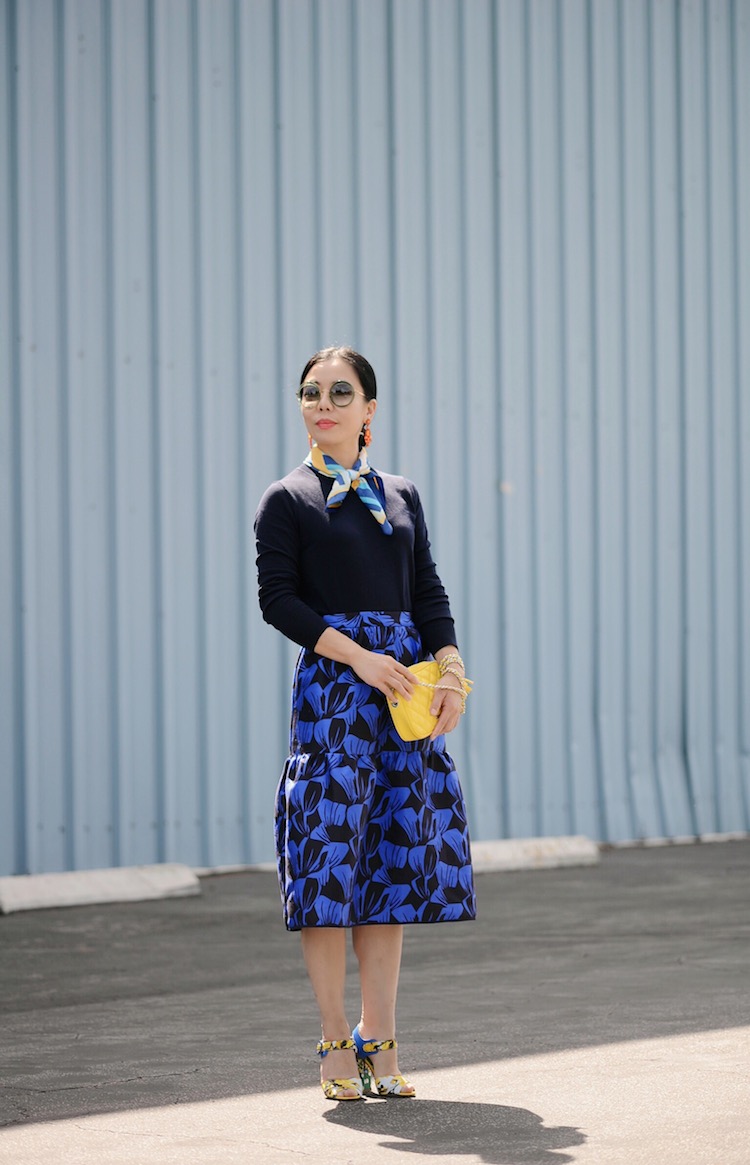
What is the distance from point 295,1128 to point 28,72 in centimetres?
530

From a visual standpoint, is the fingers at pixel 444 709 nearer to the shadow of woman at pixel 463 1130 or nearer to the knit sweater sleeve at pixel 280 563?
the knit sweater sleeve at pixel 280 563

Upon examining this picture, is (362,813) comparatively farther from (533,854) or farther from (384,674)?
(533,854)

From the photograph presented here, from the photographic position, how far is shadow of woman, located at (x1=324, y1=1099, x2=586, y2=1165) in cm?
325

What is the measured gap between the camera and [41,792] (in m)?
7.47

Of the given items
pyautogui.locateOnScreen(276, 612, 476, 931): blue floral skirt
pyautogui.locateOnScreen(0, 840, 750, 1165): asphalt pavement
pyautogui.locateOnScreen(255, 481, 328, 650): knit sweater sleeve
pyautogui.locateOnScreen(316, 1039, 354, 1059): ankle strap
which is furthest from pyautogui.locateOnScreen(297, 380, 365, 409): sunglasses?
pyautogui.locateOnScreen(0, 840, 750, 1165): asphalt pavement

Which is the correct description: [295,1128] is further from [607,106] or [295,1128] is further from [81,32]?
[607,106]

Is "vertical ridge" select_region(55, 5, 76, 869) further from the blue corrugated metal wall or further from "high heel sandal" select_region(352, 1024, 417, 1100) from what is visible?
"high heel sandal" select_region(352, 1024, 417, 1100)

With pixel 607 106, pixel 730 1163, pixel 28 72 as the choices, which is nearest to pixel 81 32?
pixel 28 72

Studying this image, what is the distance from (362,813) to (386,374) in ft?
16.2

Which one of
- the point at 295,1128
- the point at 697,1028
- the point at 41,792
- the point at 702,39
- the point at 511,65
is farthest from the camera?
the point at 702,39

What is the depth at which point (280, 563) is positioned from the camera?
12.6 feet

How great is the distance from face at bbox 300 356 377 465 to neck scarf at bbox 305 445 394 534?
3cm

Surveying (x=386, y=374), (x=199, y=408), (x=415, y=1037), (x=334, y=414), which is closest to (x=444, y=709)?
(x=334, y=414)

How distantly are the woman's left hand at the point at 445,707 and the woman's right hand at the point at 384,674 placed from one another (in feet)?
0.22
